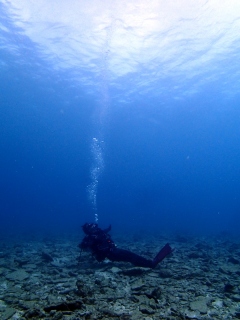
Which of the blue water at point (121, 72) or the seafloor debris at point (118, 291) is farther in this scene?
the blue water at point (121, 72)

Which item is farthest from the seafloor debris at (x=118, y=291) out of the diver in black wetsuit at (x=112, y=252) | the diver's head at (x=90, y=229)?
the diver's head at (x=90, y=229)

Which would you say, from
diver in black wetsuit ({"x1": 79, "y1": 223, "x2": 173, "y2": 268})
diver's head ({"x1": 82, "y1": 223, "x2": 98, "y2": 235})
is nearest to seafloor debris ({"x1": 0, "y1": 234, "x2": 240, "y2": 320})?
diver in black wetsuit ({"x1": 79, "y1": 223, "x2": 173, "y2": 268})

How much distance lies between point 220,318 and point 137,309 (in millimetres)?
1790

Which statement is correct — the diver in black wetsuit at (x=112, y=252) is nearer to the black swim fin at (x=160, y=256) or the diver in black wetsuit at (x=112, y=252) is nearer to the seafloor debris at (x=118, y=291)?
the black swim fin at (x=160, y=256)

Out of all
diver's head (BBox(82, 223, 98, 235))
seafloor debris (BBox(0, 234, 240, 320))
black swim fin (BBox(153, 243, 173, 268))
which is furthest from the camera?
diver's head (BBox(82, 223, 98, 235))

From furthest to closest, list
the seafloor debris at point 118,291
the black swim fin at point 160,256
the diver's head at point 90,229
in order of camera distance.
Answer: the diver's head at point 90,229 < the black swim fin at point 160,256 < the seafloor debris at point 118,291

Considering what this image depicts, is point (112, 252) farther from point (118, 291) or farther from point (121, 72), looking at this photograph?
point (121, 72)

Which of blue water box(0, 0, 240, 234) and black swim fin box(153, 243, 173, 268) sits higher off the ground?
blue water box(0, 0, 240, 234)

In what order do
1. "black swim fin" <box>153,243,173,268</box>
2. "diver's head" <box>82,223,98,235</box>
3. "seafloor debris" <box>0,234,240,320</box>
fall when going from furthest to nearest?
"diver's head" <box>82,223,98,235</box> < "black swim fin" <box>153,243,173,268</box> < "seafloor debris" <box>0,234,240,320</box>

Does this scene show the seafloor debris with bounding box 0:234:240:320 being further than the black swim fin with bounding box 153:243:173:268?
No

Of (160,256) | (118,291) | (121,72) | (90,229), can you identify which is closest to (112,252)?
(90,229)

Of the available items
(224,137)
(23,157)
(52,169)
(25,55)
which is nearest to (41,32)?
(25,55)

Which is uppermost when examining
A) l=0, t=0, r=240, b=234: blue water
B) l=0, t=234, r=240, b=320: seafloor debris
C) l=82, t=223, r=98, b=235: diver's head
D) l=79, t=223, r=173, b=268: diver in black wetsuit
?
l=0, t=0, r=240, b=234: blue water

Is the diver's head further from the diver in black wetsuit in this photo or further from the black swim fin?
the black swim fin
